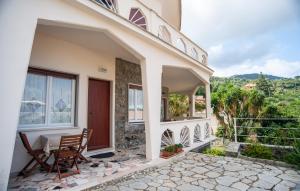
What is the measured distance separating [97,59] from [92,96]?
1325 millimetres

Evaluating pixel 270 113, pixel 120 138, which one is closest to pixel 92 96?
pixel 120 138

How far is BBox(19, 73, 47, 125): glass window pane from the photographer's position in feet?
17.1

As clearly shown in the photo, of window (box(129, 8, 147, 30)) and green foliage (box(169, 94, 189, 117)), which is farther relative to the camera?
green foliage (box(169, 94, 189, 117))

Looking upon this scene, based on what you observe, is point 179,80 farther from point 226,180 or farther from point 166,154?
point 226,180

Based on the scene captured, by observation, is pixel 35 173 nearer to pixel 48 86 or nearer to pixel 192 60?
pixel 48 86

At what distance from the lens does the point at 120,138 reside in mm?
7738

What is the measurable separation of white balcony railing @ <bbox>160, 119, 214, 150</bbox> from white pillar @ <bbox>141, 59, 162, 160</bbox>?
0.45m

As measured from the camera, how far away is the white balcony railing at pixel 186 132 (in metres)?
7.09

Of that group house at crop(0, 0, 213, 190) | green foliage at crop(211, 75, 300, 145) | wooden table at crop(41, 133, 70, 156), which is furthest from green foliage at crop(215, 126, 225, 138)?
wooden table at crop(41, 133, 70, 156)

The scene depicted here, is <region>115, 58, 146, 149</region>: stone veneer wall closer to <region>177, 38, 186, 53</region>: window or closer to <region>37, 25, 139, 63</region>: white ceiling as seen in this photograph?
<region>37, 25, 139, 63</region>: white ceiling

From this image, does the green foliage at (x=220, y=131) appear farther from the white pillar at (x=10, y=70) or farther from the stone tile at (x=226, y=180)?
the white pillar at (x=10, y=70)

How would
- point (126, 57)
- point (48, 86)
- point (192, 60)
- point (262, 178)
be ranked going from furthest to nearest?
point (192, 60), point (126, 57), point (48, 86), point (262, 178)

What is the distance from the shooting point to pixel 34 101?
17.7ft

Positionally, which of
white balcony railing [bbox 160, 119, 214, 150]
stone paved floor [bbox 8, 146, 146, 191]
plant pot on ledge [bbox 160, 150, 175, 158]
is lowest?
stone paved floor [bbox 8, 146, 146, 191]
